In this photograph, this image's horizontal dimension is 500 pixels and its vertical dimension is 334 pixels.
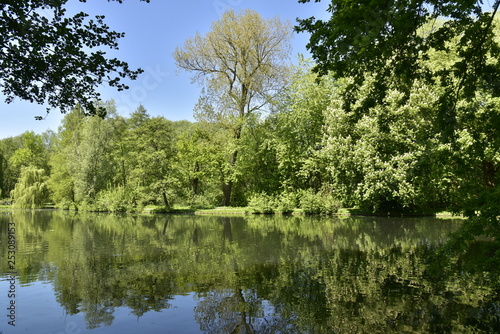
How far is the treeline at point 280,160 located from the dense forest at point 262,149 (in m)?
0.12

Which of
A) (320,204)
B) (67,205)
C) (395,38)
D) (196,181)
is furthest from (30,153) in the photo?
(395,38)

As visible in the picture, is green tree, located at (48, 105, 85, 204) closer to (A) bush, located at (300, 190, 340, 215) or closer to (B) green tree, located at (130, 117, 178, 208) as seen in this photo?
(B) green tree, located at (130, 117, 178, 208)

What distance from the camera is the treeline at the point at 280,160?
23.0 m

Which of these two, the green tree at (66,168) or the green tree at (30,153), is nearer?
the green tree at (66,168)

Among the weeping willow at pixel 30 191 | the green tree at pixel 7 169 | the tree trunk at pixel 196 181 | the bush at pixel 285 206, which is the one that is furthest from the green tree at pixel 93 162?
the green tree at pixel 7 169

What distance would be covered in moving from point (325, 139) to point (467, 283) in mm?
20764

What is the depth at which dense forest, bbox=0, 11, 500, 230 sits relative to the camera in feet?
76.4

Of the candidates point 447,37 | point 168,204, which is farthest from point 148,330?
point 168,204

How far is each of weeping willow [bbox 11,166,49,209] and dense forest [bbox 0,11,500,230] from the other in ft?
0.49

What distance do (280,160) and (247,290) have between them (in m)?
27.3

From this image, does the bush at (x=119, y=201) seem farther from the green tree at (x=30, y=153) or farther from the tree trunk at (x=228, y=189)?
the green tree at (x=30, y=153)

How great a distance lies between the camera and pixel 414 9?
6.75 m

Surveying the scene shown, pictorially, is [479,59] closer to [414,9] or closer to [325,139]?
[414,9]

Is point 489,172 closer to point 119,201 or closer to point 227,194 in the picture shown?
point 227,194
